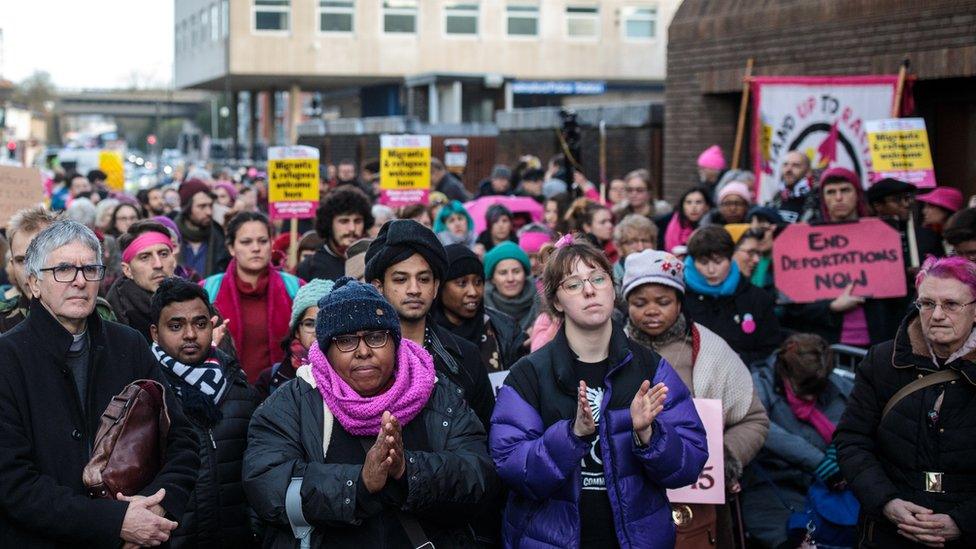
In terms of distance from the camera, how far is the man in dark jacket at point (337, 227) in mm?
8234

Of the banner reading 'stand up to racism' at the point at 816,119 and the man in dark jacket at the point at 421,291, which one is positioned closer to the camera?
the man in dark jacket at the point at 421,291

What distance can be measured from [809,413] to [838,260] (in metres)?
2.26

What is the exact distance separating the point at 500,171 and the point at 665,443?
12.3m

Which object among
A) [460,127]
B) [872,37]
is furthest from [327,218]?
[460,127]

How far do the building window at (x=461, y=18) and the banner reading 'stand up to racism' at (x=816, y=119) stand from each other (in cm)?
3941

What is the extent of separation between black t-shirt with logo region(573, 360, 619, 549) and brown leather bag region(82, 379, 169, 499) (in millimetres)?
1528

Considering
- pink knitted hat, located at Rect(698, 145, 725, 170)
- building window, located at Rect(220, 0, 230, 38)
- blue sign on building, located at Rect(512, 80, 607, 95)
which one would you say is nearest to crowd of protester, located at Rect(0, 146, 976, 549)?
pink knitted hat, located at Rect(698, 145, 725, 170)

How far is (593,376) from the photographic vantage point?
4555 mm

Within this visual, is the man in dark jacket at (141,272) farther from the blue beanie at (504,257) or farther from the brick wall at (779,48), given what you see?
the brick wall at (779,48)

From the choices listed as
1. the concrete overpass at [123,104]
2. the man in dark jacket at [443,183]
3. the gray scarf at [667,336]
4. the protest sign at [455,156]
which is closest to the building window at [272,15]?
the protest sign at [455,156]

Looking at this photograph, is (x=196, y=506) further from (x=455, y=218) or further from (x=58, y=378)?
(x=455, y=218)

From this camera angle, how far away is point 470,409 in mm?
4520

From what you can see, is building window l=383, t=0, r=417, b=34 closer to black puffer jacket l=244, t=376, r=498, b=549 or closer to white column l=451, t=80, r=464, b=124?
white column l=451, t=80, r=464, b=124

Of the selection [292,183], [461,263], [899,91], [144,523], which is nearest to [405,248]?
[461,263]
